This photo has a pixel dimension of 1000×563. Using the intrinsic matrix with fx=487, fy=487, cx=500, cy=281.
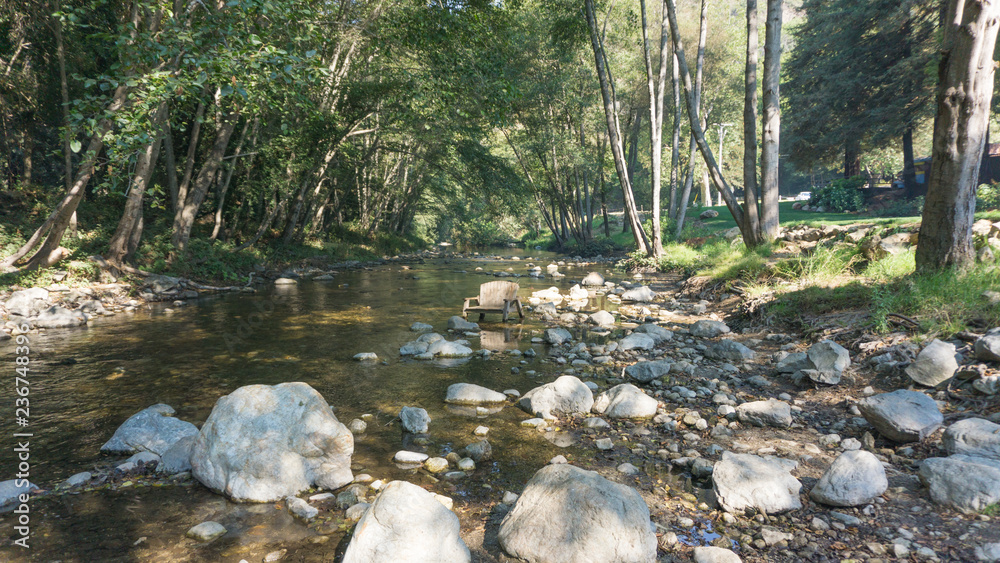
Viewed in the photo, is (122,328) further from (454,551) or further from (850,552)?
(850,552)

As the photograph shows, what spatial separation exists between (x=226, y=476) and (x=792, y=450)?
4020 millimetres

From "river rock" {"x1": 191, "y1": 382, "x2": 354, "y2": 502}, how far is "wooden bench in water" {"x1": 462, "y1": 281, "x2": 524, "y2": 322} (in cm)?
572

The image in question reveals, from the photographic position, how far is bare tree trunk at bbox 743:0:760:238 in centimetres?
1039

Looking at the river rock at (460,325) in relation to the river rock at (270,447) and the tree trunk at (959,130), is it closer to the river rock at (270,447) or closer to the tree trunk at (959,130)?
the river rock at (270,447)

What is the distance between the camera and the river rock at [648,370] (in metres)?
5.52

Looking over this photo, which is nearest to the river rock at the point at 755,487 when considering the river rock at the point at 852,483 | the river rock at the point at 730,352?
the river rock at the point at 852,483

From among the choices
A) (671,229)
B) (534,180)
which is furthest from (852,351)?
(534,180)

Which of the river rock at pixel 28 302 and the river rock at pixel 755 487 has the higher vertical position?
the river rock at pixel 28 302

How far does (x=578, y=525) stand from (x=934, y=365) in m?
3.69

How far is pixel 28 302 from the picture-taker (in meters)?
8.66

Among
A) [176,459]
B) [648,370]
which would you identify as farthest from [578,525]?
[648,370]

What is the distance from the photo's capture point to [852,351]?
5.37 metres

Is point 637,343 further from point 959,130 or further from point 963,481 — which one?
point 959,130

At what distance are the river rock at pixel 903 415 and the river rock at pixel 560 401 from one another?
221 cm
